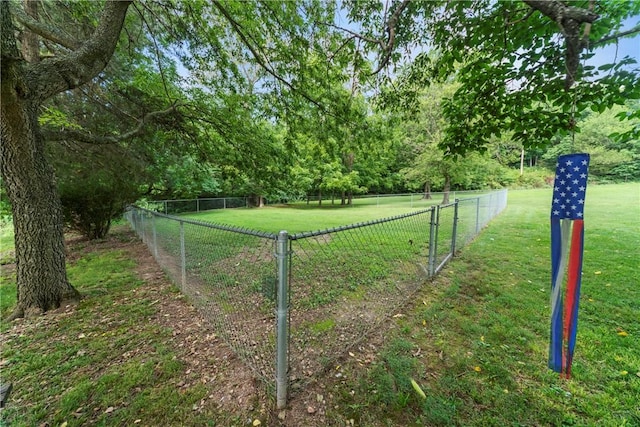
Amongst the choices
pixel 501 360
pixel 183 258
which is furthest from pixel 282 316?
pixel 183 258

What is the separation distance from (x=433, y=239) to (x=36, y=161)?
18.9 feet

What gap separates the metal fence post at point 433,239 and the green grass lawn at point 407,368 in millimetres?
405

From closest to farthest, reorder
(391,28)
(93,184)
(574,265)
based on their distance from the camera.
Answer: (574,265) < (391,28) < (93,184)

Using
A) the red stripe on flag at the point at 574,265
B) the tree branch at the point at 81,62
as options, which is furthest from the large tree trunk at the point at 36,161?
the red stripe on flag at the point at 574,265

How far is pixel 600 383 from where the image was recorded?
2.15m

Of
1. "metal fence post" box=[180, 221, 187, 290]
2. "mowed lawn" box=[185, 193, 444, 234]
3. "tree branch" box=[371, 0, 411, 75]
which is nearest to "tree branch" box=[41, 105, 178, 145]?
"metal fence post" box=[180, 221, 187, 290]

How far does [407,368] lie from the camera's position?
238cm

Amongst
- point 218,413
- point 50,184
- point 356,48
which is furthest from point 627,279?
point 50,184

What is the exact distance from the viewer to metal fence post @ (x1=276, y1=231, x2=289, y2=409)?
179 cm

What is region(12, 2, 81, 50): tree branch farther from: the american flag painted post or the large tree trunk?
the american flag painted post

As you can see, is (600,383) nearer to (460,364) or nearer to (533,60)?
(460,364)

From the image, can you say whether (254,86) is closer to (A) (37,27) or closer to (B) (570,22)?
(A) (37,27)

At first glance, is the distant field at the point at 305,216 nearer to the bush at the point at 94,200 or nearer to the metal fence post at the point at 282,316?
the bush at the point at 94,200

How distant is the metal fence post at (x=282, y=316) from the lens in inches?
70.4
